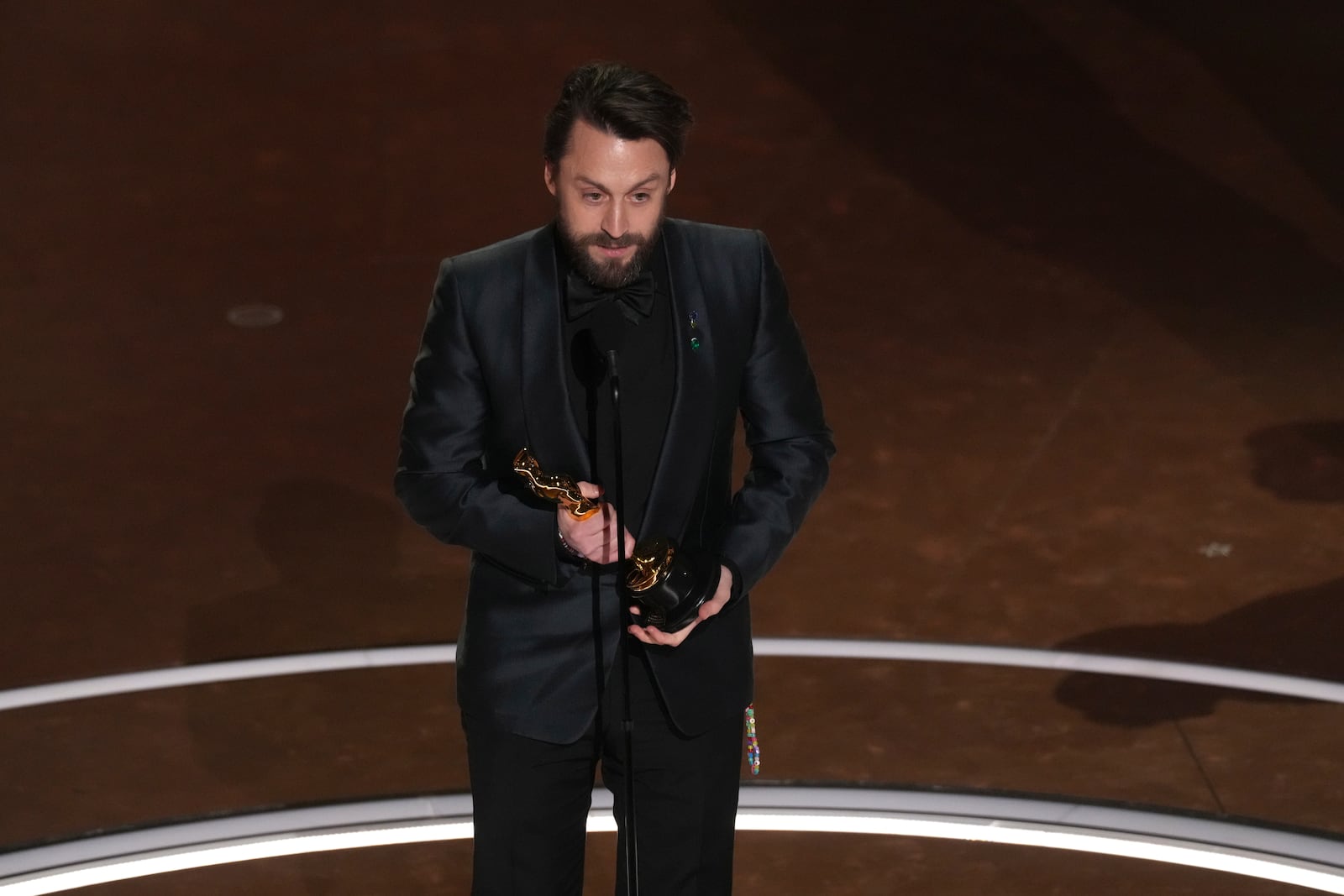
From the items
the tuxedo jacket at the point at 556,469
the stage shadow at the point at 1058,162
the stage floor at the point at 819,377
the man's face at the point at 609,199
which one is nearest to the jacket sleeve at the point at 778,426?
the tuxedo jacket at the point at 556,469

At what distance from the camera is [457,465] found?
2.04 m

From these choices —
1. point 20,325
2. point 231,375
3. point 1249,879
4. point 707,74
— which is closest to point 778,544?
point 1249,879

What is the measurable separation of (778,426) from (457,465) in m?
0.45

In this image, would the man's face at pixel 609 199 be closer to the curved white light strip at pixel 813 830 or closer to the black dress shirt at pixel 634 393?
the black dress shirt at pixel 634 393

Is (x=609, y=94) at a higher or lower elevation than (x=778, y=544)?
higher

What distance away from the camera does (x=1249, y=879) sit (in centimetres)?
318

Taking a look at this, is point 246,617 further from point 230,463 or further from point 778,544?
point 778,544

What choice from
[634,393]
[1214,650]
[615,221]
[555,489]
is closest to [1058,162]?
[1214,650]

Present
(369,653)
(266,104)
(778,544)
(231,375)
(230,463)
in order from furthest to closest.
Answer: (266,104), (231,375), (230,463), (369,653), (778,544)

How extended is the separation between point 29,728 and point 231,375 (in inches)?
69.6

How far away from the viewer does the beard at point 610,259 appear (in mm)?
1942

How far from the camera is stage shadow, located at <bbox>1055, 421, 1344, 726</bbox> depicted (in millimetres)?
3816

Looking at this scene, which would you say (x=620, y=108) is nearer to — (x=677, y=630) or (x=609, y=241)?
(x=609, y=241)

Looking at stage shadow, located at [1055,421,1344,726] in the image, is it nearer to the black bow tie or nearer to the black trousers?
the black trousers
